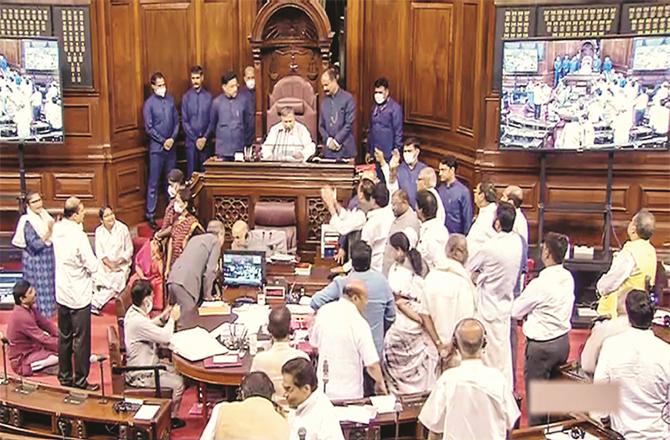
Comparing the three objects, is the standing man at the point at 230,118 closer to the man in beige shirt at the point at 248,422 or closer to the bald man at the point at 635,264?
the bald man at the point at 635,264

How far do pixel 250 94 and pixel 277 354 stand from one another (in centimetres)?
604

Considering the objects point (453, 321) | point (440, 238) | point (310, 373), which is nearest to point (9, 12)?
point (440, 238)

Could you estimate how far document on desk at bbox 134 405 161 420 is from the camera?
4797 mm

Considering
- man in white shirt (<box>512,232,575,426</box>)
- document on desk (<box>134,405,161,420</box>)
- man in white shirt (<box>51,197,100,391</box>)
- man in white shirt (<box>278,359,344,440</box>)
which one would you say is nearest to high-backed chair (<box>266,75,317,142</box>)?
man in white shirt (<box>51,197,100,391</box>)

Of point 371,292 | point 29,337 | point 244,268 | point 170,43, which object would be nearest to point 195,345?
point 244,268

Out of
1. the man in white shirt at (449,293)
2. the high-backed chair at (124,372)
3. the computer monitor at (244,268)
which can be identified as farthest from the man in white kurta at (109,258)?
the man in white shirt at (449,293)

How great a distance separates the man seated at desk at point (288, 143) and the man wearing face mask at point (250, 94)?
926 millimetres

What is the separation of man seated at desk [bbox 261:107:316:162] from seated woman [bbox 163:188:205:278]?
1565 millimetres

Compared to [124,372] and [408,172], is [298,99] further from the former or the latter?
[124,372]

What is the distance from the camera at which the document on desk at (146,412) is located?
4.80 meters

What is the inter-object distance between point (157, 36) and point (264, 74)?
4.55ft

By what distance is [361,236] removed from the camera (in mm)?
6695

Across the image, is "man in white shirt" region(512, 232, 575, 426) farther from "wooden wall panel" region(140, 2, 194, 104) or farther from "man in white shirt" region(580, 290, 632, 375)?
"wooden wall panel" region(140, 2, 194, 104)

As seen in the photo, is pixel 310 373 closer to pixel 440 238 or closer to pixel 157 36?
pixel 440 238
